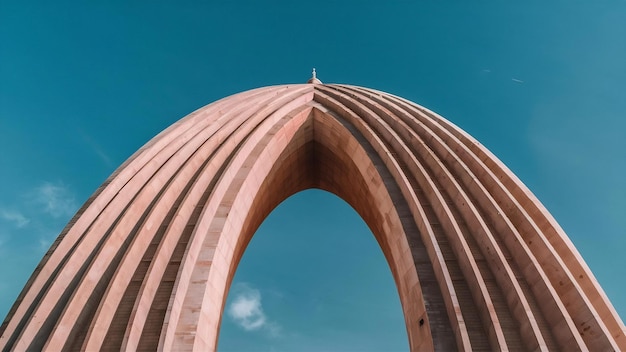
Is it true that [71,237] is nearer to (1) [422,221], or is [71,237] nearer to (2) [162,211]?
(2) [162,211]

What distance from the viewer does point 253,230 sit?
68.0ft

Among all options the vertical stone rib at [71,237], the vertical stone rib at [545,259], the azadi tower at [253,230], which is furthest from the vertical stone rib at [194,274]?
the vertical stone rib at [545,259]

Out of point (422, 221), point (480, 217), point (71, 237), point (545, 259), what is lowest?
point (545, 259)

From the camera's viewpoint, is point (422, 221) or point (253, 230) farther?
point (253, 230)

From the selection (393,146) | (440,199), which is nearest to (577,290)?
(440,199)

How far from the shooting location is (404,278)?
1427 centimetres

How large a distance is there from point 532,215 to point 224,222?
11.6 m

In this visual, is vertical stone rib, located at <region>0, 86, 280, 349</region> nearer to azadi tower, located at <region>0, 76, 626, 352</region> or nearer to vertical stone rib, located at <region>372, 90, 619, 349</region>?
azadi tower, located at <region>0, 76, 626, 352</region>

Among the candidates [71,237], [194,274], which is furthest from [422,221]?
[71,237]

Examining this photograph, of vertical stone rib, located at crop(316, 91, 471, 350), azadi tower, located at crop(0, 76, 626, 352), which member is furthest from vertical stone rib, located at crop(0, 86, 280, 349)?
vertical stone rib, located at crop(316, 91, 471, 350)

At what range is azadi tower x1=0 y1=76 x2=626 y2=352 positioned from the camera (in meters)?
11.1

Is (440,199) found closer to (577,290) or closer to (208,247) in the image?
(577,290)

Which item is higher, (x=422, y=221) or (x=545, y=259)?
(x=422, y=221)

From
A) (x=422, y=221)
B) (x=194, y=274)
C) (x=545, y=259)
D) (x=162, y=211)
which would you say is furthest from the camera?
(x=162, y=211)
